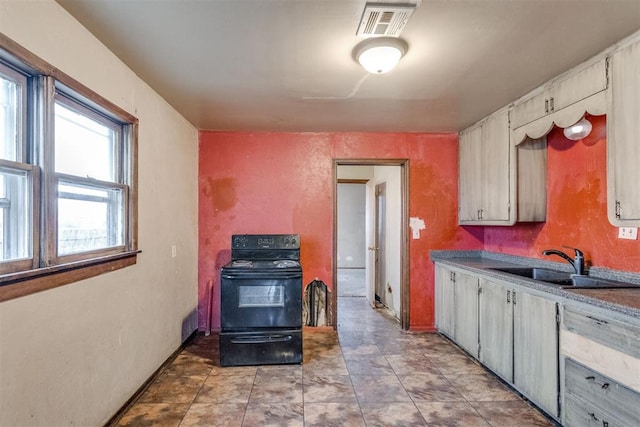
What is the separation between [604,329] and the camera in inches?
73.1

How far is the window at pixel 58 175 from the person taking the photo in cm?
154

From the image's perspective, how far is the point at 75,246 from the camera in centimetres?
200

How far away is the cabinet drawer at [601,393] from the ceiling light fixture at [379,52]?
2.05 m

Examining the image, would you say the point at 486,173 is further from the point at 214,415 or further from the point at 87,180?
the point at 87,180

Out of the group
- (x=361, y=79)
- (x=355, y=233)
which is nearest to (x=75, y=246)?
(x=361, y=79)

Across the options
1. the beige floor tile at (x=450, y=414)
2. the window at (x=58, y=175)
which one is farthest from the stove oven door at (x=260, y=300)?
the beige floor tile at (x=450, y=414)

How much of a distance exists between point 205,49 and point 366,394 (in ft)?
8.54

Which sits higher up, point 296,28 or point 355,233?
point 296,28

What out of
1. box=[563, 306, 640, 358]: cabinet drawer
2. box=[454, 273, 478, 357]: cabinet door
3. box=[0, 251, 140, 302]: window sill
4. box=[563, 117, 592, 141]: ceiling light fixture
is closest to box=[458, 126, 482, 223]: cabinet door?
box=[454, 273, 478, 357]: cabinet door

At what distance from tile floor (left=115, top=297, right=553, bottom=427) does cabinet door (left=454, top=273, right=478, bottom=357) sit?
5.8 inches

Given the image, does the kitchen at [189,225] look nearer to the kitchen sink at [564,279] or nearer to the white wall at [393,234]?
the kitchen sink at [564,279]

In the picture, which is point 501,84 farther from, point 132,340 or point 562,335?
point 132,340

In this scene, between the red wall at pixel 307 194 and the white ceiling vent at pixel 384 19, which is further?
the red wall at pixel 307 194

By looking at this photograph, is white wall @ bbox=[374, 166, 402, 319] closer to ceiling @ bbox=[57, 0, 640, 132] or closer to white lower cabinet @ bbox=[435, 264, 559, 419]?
white lower cabinet @ bbox=[435, 264, 559, 419]
